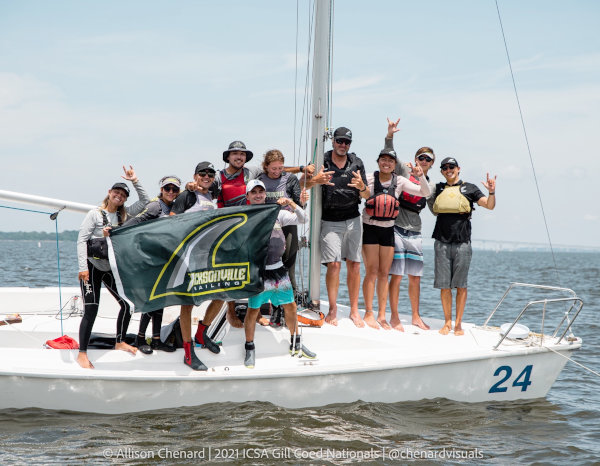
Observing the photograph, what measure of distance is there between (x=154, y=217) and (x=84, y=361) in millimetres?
1542

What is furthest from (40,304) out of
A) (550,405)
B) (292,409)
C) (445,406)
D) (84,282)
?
(550,405)

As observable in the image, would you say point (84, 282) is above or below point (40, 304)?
above

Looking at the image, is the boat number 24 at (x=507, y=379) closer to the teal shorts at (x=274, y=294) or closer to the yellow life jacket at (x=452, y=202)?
the yellow life jacket at (x=452, y=202)

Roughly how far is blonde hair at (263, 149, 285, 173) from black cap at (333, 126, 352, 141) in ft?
2.89

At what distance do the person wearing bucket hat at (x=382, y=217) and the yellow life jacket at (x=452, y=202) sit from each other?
23cm

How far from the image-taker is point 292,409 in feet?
19.3

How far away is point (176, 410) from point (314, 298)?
7.30 ft

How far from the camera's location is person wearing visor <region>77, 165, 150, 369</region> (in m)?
5.70

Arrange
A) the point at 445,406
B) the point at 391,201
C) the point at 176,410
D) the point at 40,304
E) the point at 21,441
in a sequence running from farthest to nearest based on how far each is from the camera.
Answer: the point at 40,304, the point at 391,201, the point at 445,406, the point at 176,410, the point at 21,441

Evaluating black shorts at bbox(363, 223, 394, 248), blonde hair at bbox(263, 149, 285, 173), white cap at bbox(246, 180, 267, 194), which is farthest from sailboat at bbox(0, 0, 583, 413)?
white cap at bbox(246, 180, 267, 194)

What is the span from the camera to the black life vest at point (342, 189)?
6939 millimetres

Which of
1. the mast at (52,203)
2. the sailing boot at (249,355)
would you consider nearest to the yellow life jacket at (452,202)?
the sailing boot at (249,355)

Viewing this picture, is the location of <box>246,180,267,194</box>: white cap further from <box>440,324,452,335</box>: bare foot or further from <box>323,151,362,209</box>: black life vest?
<box>440,324,452,335</box>: bare foot

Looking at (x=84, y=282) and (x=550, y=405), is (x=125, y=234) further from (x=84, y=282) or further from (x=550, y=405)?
(x=550, y=405)
